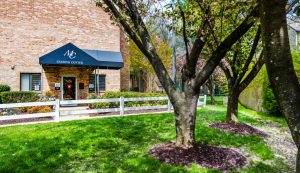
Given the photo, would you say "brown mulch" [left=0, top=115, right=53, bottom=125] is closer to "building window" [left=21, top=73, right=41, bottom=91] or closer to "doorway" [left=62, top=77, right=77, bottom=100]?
"building window" [left=21, top=73, right=41, bottom=91]

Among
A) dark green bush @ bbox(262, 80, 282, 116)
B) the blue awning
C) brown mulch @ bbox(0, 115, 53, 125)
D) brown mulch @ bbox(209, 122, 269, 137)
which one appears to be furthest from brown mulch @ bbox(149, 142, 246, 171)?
the blue awning

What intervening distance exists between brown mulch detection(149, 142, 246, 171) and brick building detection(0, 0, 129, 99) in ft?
40.2

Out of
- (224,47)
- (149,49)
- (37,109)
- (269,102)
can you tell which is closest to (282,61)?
(224,47)

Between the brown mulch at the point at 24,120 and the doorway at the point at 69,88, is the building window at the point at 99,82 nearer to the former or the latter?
the doorway at the point at 69,88

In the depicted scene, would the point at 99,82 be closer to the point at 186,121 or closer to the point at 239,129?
the point at 239,129

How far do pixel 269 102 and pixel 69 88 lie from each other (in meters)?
14.4

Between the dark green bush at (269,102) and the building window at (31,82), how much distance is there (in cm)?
1572

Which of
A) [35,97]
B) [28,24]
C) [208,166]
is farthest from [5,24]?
[208,166]

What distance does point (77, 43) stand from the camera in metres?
20.5

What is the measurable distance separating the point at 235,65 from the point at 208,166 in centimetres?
596

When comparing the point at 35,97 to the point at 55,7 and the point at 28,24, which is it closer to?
the point at 28,24

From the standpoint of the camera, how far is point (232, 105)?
10.7 m

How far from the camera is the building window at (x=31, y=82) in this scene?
18500 millimetres

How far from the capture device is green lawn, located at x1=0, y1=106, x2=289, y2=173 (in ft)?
18.1
